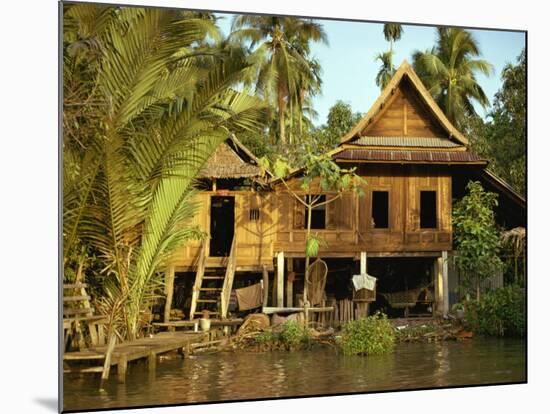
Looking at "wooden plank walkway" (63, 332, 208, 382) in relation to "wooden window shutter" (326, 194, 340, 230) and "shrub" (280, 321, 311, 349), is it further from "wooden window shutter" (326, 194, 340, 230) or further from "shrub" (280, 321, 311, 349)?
"wooden window shutter" (326, 194, 340, 230)

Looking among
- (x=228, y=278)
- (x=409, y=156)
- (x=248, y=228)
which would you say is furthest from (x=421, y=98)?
(x=228, y=278)

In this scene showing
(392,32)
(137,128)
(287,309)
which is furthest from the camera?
(287,309)

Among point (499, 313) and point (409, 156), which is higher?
point (409, 156)

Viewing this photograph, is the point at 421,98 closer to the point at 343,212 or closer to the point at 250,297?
the point at 343,212

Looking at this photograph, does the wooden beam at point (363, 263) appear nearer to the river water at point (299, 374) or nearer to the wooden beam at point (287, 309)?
the wooden beam at point (287, 309)

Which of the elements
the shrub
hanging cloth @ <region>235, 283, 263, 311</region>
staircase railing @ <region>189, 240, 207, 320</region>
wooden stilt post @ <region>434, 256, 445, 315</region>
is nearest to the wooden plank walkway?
staircase railing @ <region>189, 240, 207, 320</region>

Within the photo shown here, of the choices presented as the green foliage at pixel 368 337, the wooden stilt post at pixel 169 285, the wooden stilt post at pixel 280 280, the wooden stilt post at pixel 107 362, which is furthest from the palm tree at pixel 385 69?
the wooden stilt post at pixel 107 362

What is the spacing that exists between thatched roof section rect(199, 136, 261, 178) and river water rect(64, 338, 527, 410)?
68.4 inches

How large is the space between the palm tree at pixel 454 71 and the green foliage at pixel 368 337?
224cm

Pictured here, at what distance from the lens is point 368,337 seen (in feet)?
32.3

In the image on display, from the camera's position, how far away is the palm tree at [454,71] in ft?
31.2

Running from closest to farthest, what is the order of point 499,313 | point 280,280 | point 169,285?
point 169,285, point 499,313, point 280,280

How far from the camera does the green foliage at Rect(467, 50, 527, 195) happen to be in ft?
31.8

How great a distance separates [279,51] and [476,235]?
296 centimetres
